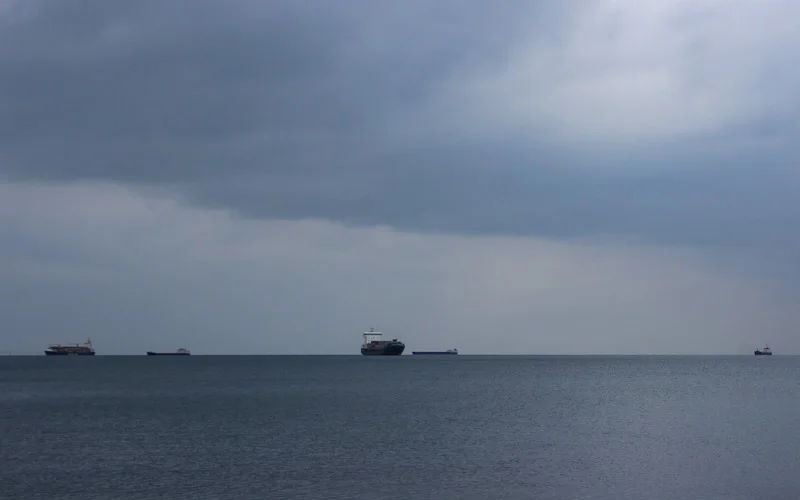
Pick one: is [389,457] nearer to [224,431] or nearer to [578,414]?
[224,431]

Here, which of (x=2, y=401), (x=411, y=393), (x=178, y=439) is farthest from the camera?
(x=411, y=393)

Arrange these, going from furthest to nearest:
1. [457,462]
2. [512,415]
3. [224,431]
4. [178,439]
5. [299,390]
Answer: [299,390] → [512,415] → [224,431] → [178,439] → [457,462]

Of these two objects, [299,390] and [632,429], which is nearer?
[632,429]

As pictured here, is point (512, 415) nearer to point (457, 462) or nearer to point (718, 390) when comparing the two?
point (457, 462)

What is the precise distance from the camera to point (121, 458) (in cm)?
5903

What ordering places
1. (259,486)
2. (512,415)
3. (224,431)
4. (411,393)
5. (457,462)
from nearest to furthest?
(259,486) < (457,462) < (224,431) < (512,415) < (411,393)

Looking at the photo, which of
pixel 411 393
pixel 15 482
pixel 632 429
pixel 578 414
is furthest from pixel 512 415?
pixel 15 482

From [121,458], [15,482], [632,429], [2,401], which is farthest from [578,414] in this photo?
[2,401]

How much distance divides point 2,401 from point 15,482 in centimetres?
7546

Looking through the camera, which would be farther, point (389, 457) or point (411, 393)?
point (411, 393)

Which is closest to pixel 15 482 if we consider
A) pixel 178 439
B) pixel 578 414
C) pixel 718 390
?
pixel 178 439

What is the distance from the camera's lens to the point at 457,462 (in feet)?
186

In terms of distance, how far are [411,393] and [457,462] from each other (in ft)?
251

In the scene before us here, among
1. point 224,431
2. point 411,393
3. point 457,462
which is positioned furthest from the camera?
point 411,393
